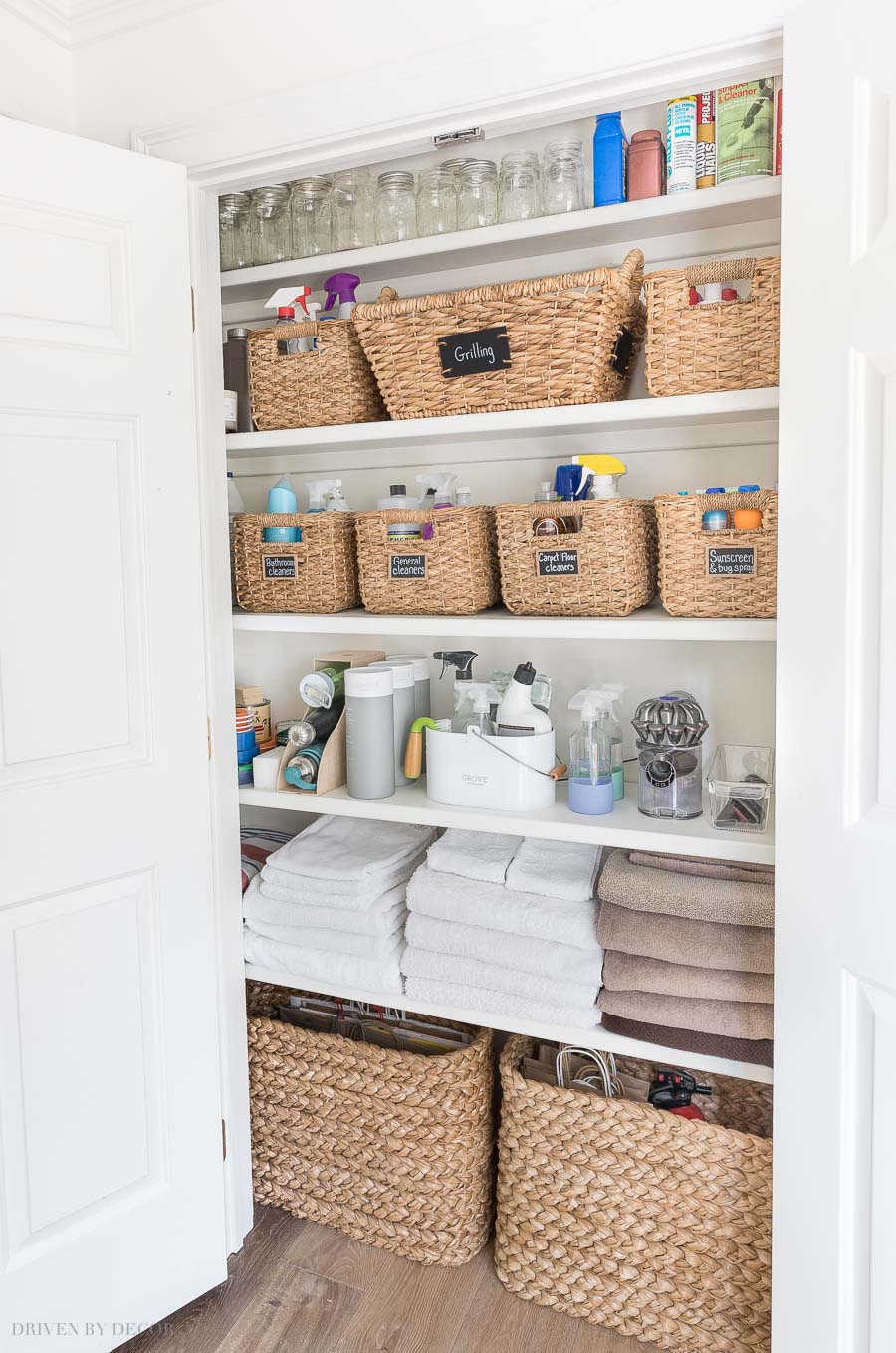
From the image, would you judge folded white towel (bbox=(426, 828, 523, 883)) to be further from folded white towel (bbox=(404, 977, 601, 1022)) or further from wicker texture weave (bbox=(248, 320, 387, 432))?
wicker texture weave (bbox=(248, 320, 387, 432))

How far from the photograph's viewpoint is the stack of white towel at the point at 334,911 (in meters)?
1.75

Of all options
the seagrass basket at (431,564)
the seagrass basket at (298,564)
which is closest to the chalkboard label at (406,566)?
the seagrass basket at (431,564)

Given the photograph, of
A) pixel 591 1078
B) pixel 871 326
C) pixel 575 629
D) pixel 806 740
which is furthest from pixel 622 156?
pixel 591 1078

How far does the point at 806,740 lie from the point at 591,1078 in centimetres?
86

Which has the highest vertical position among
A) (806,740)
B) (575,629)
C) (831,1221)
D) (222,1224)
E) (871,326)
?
(871,326)

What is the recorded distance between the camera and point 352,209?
69.8 inches

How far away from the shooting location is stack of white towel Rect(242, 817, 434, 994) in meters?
1.75

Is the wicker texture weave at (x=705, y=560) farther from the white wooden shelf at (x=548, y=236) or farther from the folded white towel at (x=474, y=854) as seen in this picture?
the folded white towel at (x=474, y=854)

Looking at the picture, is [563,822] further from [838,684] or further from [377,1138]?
[377,1138]

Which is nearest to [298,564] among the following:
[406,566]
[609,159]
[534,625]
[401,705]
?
[406,566]

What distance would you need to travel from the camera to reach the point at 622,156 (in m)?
1.53

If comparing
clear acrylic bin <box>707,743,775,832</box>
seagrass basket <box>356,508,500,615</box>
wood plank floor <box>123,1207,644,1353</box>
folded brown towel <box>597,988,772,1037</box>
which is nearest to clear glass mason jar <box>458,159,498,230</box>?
seagrass basket <box>356,508,500,615</box>

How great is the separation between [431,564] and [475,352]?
1.19 ft

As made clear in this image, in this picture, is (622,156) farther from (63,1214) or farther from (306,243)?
(63,1214)
